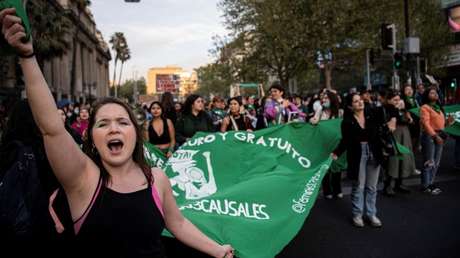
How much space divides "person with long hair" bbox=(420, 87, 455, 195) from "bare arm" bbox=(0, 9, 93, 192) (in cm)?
729

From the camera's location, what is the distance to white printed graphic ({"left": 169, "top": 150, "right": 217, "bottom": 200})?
16.9 feet

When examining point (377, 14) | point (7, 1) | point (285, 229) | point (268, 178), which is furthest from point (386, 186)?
point (377, 14)

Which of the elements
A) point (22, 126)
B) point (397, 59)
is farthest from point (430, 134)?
point (397, 59)

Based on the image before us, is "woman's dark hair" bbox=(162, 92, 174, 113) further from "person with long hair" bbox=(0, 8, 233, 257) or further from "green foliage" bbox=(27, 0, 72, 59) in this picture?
"green foliage" bbox=(27, 0, 72, 59)

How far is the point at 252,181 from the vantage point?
497cm

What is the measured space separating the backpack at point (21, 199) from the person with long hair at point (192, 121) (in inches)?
215

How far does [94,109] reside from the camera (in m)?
2.12

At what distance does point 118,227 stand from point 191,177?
11.7 ft

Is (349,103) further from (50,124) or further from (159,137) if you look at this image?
(50,124)

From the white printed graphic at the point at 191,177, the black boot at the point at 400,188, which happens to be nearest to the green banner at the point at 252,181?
the white printed graphic at the point at 191,177

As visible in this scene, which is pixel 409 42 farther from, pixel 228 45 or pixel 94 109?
pixel 94 109

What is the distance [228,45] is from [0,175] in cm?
2701

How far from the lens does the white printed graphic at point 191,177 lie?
514 cm

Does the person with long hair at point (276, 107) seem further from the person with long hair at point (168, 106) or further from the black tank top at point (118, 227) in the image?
the black tank top at point (118, 227)
